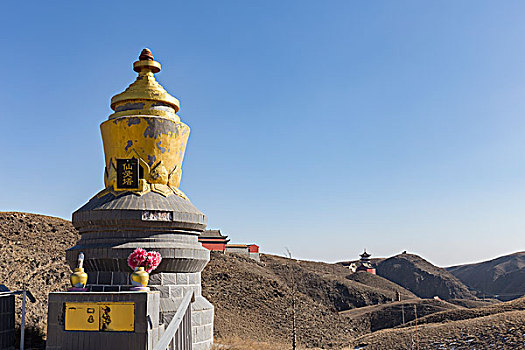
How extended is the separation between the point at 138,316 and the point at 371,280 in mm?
58850

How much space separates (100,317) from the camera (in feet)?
26.7

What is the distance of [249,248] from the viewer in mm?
57906

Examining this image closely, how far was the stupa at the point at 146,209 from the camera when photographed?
35.3ft

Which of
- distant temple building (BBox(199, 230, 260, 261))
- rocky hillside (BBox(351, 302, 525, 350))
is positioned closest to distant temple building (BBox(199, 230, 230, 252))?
distant temple building (BBox(199, 230, 260, 261))

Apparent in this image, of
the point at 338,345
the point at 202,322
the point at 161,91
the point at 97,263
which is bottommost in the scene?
the point at 338,345

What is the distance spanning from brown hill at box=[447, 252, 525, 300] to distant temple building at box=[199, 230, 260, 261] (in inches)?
→ 1995

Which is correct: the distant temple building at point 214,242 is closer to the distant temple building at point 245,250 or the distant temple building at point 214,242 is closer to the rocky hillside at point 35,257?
the distant temple building at point 245,250

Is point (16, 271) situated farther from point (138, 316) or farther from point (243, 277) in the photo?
point (243, 277)

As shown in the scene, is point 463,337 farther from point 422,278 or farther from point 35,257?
point 422,278

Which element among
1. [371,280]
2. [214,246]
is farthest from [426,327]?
[371,280]

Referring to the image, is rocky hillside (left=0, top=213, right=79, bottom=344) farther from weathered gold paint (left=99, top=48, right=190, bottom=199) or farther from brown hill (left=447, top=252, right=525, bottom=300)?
brown hill (left=447, top=252, right=525, bottom=300)

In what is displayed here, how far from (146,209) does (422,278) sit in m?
82.2

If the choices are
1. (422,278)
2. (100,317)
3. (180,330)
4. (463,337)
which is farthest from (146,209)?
(422,278)

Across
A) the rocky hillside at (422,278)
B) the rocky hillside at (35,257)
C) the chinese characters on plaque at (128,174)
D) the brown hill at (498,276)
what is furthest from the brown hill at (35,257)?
the brown hill at (498,276)
